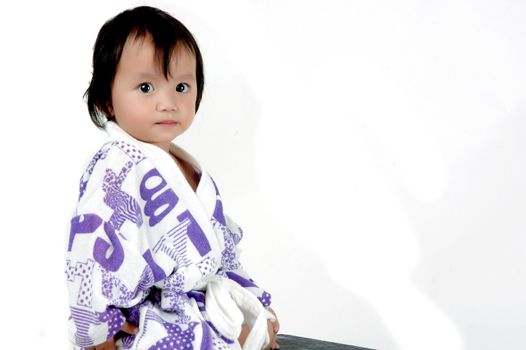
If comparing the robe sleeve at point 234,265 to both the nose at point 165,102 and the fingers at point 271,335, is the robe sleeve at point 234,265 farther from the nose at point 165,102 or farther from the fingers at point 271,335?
the nose at point 165,102

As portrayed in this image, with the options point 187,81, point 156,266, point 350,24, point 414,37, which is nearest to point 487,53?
point 414,37

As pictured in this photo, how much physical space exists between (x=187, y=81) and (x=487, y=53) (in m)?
1.06

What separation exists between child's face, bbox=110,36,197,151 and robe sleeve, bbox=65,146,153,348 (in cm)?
11

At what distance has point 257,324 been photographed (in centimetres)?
152

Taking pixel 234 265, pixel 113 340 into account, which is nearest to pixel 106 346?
pixel 113 340

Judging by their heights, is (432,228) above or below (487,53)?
below

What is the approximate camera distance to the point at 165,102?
57.6 inches

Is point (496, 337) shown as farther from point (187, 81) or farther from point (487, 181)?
point (187, 81)

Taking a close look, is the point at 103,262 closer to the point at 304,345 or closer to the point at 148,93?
the point at 148,93

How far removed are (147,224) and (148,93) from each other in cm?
21

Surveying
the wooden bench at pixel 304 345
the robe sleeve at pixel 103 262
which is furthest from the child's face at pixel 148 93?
the wooden bench at pixel 304 345

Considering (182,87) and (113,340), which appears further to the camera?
(182,87)

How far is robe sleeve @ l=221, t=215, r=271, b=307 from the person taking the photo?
1.58 metres

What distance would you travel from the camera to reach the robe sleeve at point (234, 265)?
1.58 meters
